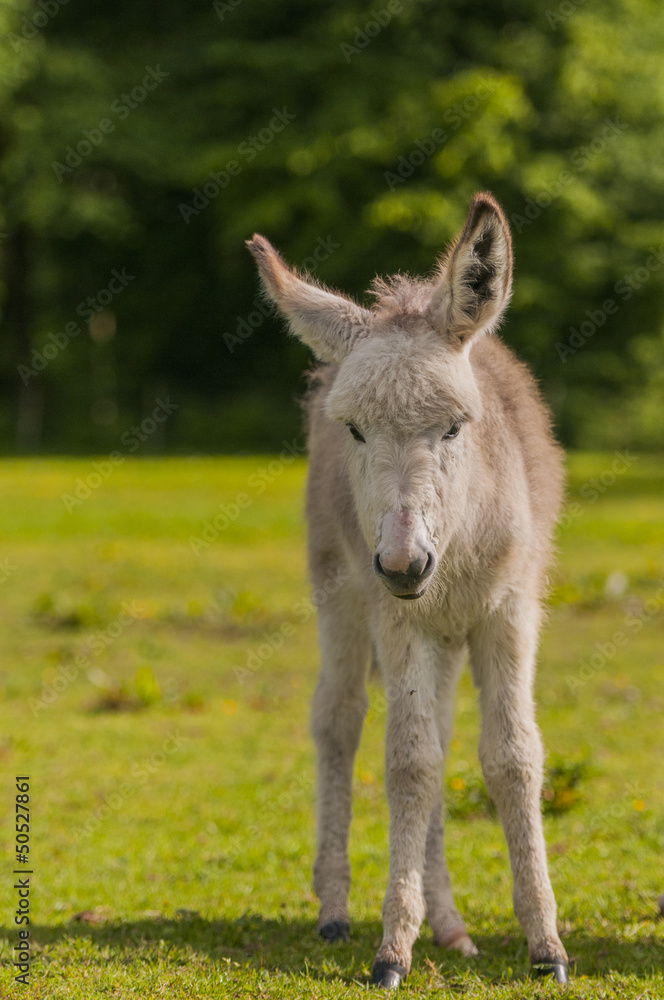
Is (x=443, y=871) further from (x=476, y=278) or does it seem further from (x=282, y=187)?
(x=282, y=187)

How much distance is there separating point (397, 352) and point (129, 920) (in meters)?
3.10

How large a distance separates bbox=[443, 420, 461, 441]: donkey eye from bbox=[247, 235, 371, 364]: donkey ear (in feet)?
1.82

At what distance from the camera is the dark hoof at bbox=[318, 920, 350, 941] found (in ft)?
16.5

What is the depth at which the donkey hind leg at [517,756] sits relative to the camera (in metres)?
4.56

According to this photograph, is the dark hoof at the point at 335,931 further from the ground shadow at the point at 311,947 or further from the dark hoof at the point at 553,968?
the dark hoof at the point at 553,968

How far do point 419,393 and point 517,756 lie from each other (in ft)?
5.37

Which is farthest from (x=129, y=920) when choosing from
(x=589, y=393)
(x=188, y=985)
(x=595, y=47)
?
(x=589, y=393)

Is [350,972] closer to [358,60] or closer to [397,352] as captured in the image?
[397,352]

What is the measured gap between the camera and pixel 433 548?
4.00 metres

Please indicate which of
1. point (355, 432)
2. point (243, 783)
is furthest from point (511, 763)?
point (243, 783)

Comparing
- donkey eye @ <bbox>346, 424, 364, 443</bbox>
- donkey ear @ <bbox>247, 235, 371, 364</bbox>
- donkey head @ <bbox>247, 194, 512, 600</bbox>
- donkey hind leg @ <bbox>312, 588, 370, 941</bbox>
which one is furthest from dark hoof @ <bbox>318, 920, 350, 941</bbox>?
donkey ear @ <bbox>247, 235, 371, 364</bbox>

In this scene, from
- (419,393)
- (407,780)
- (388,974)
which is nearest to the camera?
(419,393)

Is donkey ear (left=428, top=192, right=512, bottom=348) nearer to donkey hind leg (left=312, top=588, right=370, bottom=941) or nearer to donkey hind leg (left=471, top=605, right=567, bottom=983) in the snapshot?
donkey hind leg (left=471, top=605, right=567, bottom=983)

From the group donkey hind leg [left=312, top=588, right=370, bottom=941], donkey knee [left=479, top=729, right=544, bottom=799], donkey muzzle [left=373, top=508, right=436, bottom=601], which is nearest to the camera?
donkey muzzle [left=373, top=508, right=436, bottom=601]
